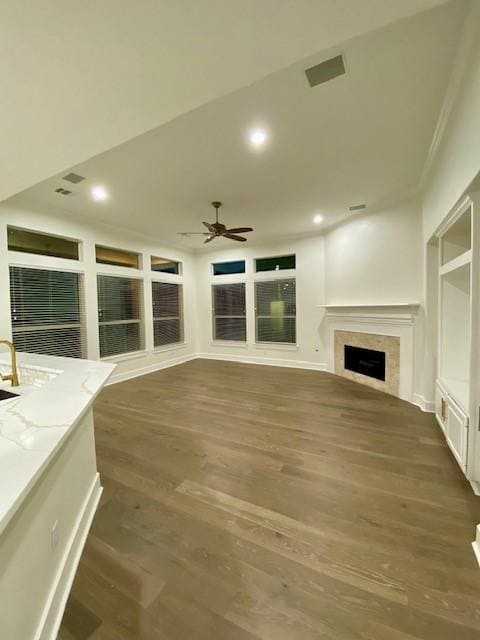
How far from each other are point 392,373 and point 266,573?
358 centimetres

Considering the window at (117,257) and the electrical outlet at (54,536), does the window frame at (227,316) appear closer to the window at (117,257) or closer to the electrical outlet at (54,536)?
the window at (117,257)

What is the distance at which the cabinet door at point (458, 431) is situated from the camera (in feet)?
6.60

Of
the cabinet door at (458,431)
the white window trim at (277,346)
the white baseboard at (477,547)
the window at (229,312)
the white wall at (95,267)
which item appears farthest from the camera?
the window at (229,312)

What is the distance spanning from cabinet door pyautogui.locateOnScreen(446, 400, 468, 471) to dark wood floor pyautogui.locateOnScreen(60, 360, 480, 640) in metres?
0.18

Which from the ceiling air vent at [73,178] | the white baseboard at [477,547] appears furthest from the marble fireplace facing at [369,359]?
the ceiling air vent at [73,178]

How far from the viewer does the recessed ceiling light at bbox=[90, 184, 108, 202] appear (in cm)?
350

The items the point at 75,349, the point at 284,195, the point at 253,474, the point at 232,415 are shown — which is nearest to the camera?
the point at 253,474

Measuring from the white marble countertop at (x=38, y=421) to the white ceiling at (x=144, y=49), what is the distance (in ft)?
5.86

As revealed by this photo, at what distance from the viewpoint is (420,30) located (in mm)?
1561

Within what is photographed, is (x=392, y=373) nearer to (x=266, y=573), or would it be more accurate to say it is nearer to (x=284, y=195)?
(x=284, y=195)

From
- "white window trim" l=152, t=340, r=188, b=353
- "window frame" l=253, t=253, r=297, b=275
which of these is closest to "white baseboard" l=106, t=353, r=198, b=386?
"white window trim" l=152, t=340, r=188, b=353

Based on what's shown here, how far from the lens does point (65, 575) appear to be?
131cm

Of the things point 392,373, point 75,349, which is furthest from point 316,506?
point 75,349

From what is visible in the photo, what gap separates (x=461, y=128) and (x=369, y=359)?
3.49 m
